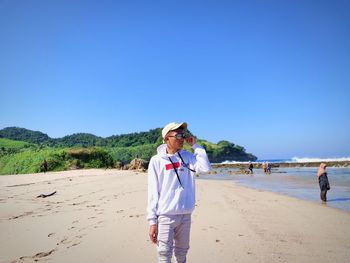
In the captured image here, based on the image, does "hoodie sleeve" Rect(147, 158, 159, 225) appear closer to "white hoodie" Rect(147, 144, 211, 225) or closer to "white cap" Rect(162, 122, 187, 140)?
"white hoodie" Rect(147, 144, 211, 225)

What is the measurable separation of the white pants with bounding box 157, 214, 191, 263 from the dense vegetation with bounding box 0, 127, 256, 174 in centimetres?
3327

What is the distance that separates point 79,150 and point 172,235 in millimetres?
36782

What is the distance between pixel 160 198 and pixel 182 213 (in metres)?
0.31

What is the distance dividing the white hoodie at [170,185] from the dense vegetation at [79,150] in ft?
109

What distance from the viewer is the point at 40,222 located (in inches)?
294

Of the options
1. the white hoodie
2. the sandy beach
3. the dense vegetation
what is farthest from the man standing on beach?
the dense vegetation

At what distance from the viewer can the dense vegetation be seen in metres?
36.2

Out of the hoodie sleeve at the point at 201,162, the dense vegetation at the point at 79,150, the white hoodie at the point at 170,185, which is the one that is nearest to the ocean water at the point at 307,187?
the hoodie sleeve at the point at 201,162

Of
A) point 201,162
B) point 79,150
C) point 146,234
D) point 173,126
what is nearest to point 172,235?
point 201,162

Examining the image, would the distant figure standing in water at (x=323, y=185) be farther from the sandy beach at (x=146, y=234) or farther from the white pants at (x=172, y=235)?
the white pants at (x=172, y=235)

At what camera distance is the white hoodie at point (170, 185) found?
11.8 ft

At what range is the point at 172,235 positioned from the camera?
359 centimetres

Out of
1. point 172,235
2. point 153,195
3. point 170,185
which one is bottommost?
point 172,235

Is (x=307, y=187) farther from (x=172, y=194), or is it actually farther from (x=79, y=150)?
(x=79, y=150)
